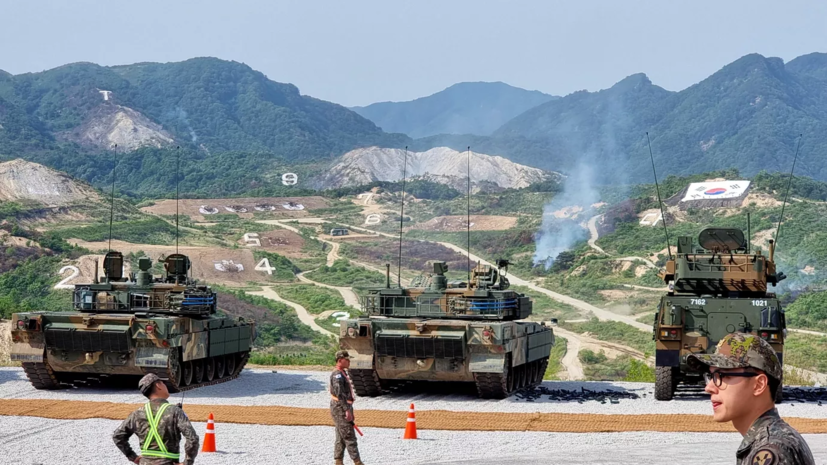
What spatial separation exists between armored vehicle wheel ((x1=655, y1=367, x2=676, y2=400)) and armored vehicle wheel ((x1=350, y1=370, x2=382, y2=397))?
5830 millimetres

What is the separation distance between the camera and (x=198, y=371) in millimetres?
27203

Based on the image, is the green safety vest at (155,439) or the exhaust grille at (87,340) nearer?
the green safety vest at (155,439)

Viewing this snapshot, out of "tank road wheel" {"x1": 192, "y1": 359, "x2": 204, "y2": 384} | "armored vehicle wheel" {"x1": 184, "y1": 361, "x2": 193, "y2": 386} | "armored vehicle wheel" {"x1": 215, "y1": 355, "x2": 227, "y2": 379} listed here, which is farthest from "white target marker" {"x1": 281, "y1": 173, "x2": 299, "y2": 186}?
"armored vehicle wheel" {"x1": 184, "y1": 361, "x2": 193, "y2": 386}

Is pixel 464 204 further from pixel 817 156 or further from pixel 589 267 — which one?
pixel 817 156

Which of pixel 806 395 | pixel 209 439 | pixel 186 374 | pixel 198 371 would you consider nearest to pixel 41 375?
pixel 186 374

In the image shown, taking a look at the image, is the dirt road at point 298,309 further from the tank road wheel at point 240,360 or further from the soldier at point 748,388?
the soldier at point 748,388

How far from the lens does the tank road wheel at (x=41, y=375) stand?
997 inches

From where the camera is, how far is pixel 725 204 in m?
77.6

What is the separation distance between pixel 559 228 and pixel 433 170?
61005 mm

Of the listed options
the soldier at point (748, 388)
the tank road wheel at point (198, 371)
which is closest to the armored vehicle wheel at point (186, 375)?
the tank road wheel at point (198, 371)

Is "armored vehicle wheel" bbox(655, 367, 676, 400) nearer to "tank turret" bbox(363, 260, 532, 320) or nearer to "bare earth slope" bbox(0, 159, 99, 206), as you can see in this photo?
"tank turret" bbox(363, 260, 532, 320)

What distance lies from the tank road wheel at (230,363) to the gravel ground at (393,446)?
9009 mm

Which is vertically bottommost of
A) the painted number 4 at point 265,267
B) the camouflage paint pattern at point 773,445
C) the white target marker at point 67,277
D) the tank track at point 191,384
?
the tank track at point 191,384

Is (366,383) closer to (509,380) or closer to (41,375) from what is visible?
(509,380)
